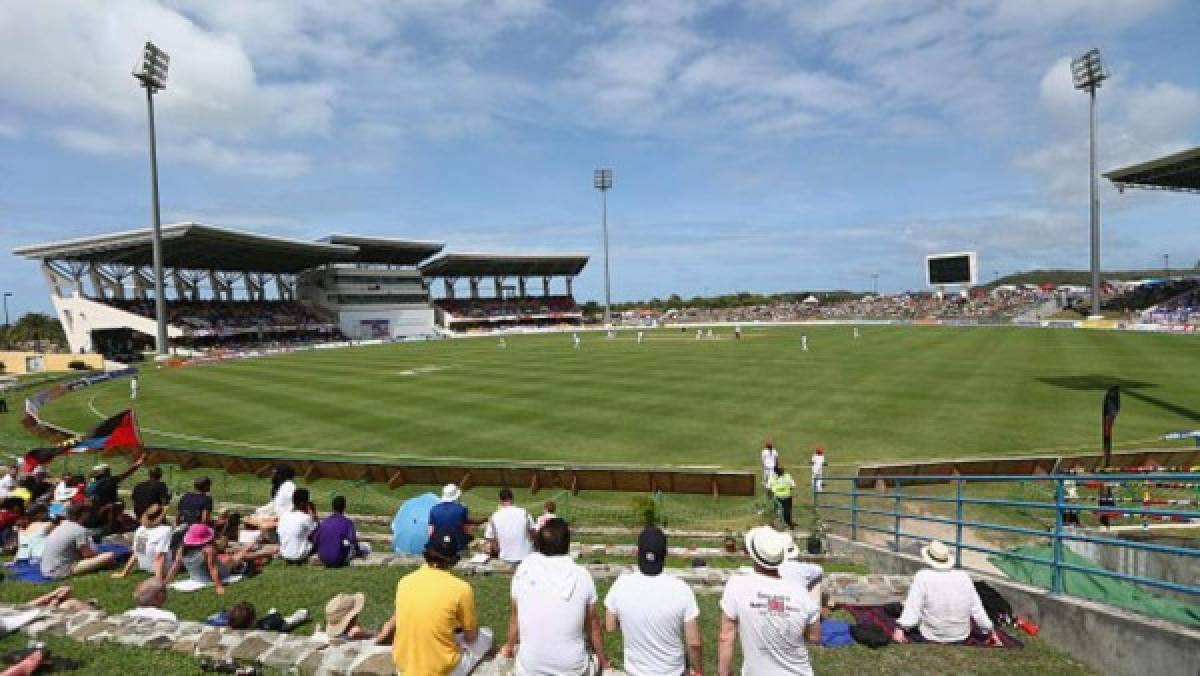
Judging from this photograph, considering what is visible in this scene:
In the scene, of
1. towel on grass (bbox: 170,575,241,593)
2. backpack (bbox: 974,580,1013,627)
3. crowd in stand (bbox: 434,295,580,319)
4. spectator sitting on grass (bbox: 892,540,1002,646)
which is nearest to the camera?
spectator sitting on grass (bbox: 892,540,1002,646)

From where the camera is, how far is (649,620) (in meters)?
4.25

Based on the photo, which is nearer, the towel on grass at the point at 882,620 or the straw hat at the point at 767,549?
the straw hat at the point at 767,549

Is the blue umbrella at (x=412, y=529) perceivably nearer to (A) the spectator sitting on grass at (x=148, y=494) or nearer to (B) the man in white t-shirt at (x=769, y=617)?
(A) the spectator sitting on grass at (x=148, y=494)

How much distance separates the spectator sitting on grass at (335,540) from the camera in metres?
8.92

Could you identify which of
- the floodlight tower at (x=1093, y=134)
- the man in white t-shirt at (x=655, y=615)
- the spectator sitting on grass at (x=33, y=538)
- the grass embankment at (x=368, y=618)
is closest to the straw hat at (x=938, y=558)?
the grass embankment at (x=368, y=618)

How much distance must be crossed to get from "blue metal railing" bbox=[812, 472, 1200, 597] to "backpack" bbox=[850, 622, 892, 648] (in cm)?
149

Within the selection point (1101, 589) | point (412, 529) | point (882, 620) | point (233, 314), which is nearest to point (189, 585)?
point (412, 529)

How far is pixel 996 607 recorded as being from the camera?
6.45m

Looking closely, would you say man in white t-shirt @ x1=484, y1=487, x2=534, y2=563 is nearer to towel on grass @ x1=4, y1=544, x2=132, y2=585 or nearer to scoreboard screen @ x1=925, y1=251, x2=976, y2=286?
towel on grass @ x1=4, y1=544, x2=132, y2=585

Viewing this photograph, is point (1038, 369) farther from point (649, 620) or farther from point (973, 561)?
point (649, 620)

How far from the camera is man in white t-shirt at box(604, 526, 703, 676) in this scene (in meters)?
4.19

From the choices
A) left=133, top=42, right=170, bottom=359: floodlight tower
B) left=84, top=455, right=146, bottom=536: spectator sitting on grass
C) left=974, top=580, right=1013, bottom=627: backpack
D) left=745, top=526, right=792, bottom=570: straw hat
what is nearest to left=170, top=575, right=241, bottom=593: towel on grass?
left=84, top=455, right=146, bottom=536: spectator sitting on grass

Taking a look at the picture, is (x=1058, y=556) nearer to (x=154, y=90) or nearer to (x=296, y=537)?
(x=296, y=537)

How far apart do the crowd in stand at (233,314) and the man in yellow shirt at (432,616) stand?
89500 millimetres
